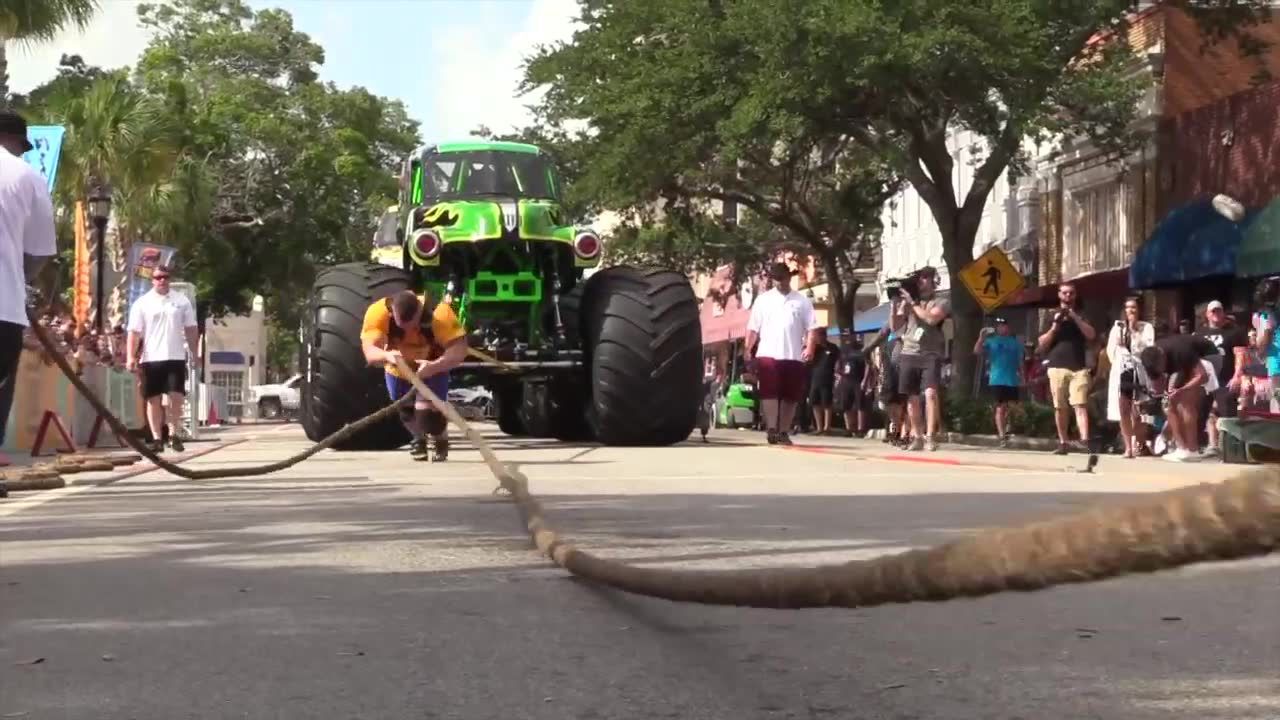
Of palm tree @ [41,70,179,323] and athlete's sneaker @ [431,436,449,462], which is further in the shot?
palm tree @ [41,70,179,323]

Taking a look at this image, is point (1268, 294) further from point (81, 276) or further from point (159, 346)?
point (81, 276)

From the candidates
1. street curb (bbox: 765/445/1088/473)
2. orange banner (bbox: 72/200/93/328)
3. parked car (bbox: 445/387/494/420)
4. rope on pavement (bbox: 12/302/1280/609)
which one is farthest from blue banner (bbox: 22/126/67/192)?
parked car (bbox: 445/387/494/420)

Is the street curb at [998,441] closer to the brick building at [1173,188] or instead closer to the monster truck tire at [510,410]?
the brick building at [1173,188]

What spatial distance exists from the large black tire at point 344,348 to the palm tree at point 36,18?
756cm

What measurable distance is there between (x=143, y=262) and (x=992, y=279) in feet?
41.6

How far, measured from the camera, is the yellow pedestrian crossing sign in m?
30.2

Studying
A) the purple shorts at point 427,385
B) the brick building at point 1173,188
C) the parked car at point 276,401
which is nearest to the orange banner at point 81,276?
the brick building at point 1173,188

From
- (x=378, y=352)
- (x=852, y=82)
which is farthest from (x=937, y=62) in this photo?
(x=378, y=352)

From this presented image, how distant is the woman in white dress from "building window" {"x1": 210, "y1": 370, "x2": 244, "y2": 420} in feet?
171

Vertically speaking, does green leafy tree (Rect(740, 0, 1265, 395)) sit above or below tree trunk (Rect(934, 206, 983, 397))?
above

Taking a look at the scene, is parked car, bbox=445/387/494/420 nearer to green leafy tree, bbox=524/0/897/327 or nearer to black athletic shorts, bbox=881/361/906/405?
green leafy tree, bbox=524/0/897/327

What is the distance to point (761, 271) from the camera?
50906 millimetres

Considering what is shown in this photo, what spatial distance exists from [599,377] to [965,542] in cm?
1612

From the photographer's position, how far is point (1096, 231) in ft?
142
